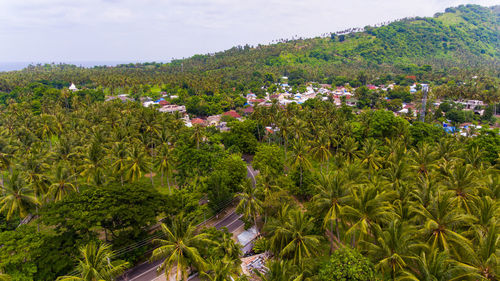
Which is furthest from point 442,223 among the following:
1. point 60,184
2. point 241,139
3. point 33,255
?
point 241,139

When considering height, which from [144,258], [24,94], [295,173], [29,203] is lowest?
[144,258]

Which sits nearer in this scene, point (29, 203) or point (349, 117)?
point (29, 203)

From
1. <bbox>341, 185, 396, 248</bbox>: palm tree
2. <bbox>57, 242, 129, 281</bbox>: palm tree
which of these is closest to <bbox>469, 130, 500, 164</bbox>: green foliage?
<bbox>341, 185, 396, 248</bbox>: palm tree

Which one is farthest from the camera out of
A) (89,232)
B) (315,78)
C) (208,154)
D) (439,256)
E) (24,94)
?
(315,78)

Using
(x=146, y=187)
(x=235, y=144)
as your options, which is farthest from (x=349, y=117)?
(x=146, y=187)

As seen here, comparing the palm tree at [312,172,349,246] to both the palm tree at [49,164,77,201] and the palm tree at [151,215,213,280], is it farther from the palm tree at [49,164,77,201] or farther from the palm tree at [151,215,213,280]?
the palm tree at [49,164,77,201]

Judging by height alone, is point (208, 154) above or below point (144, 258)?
above

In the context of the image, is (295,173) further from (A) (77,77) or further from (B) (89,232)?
(A) (77,77)
